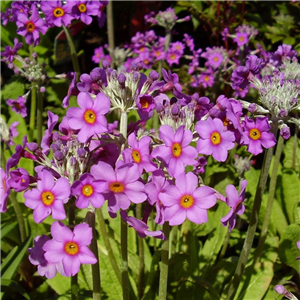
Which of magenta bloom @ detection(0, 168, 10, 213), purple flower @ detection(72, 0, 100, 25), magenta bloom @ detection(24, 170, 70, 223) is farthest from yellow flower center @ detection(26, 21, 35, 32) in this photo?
magenta bloom @ detection(24, 170, 70, 223)

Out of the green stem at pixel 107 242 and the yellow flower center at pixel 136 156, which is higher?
the yellow flower center at pixel 136 156

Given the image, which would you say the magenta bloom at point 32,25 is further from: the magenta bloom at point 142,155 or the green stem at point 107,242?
the magenta bloom at point 142,155

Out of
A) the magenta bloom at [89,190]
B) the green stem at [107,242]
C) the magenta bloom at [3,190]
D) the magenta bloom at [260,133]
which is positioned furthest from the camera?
the green stem at [107,242]

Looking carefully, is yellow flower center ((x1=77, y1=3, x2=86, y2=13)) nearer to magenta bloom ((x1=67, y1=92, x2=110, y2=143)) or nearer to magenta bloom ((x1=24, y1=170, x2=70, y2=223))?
magenta bloom ((x1=67, y1=92, x2=110, y2=143))

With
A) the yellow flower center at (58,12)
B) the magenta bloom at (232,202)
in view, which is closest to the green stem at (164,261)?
the magenta bloom at (232,202)

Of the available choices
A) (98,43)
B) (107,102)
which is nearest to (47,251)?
(107,102)
